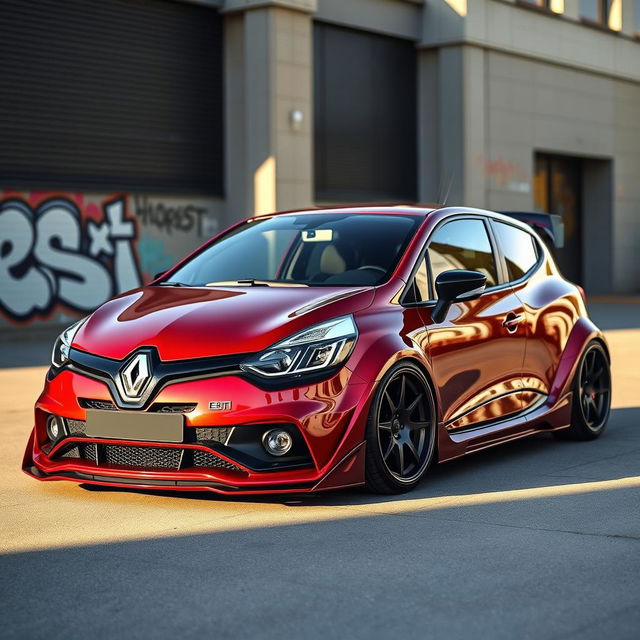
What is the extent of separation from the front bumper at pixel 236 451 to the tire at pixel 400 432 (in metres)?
0.09

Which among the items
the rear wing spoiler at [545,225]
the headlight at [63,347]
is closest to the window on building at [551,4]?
the rear wing spoiler at [545,225]

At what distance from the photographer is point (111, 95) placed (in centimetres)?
2005

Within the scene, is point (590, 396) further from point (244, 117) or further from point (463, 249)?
point (244, 117)

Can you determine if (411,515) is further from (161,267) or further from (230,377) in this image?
(161,267)

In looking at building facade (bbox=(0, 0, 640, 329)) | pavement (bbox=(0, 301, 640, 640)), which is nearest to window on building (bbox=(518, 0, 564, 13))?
building facade (bbox=(0, 0, 640, 329))

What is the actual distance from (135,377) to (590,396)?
3.61 meters

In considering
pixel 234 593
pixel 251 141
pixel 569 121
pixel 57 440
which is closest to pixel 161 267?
pixel 251 141

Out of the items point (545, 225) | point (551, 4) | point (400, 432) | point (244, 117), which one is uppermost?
point (551, 4)

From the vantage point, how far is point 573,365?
26.3 feet

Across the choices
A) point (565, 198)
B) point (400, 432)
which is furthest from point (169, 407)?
point (565, 198)

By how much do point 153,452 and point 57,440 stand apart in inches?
21.8

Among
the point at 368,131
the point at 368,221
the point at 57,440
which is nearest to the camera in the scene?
the point at 57,440

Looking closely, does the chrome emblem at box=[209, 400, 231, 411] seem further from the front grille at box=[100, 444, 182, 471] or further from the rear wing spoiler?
the rear wing spoiler

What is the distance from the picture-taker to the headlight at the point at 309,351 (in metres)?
5.79
